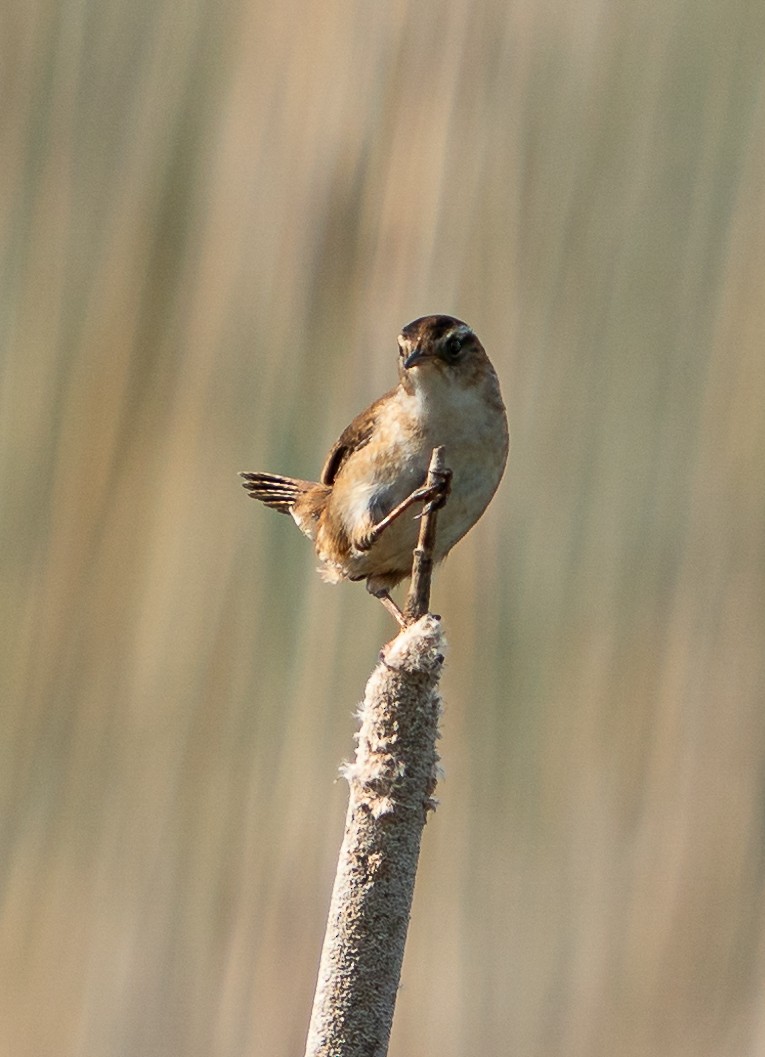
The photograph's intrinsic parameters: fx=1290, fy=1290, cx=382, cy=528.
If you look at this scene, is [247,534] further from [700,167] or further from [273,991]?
[700,167]

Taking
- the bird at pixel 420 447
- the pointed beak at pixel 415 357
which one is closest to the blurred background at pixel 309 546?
the bird at pixel 420 447

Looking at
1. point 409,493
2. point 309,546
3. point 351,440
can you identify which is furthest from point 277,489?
point 409,493

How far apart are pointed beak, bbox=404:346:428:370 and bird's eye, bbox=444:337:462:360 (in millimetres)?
43

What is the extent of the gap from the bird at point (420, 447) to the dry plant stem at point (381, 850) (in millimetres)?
928

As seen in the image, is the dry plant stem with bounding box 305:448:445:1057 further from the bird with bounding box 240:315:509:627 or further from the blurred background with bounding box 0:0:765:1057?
the blurred background with bounding box 0:0:765:1057

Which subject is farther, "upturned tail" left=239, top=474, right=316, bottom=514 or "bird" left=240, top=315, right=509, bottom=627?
"upturned tail" left=239, top=474, right=316, bottom=514

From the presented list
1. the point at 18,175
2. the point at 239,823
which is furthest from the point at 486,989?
the point at 18,175

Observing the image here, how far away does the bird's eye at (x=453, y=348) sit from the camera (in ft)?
7.06

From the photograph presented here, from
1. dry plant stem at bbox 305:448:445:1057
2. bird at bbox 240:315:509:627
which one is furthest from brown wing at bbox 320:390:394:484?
dry plant stem at bbox 305:448:445:1057

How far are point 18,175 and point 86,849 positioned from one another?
4.68ft

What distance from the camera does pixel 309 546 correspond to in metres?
2.69

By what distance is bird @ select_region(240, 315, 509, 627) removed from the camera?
2098 millimetres

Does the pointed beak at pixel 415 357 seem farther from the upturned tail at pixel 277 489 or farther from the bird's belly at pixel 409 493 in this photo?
the upturned tail at pixel 277 489

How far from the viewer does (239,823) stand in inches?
104
